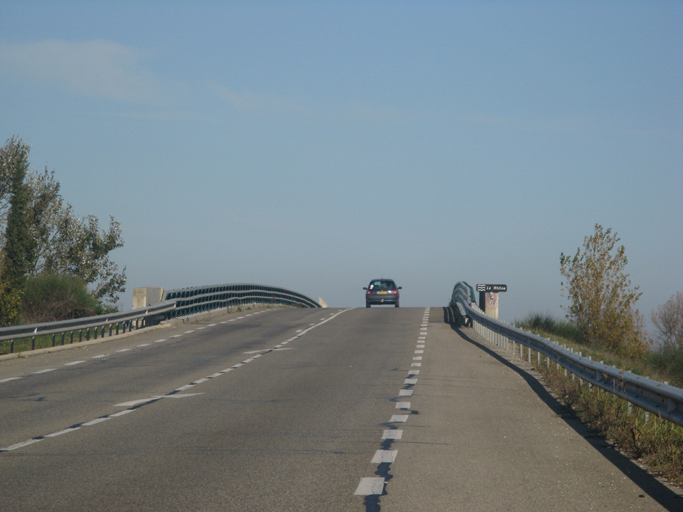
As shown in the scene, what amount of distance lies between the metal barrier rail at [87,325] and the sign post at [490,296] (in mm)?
11432

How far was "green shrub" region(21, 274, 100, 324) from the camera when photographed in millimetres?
30409

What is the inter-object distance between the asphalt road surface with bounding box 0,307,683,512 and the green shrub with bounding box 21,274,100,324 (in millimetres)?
12286

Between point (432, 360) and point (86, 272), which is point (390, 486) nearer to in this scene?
point (432, 360)

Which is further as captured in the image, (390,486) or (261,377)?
(261,377)

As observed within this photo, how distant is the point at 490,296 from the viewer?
104ft

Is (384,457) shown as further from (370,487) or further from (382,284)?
(382,284)

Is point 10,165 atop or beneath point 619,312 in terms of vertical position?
atop

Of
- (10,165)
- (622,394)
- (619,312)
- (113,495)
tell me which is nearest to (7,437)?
(113,495)

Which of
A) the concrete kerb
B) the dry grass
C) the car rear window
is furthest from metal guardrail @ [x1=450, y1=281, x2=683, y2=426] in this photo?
the car rear window

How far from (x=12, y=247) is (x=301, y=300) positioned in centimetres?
3638

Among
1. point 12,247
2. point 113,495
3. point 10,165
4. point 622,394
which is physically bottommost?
point 113,495

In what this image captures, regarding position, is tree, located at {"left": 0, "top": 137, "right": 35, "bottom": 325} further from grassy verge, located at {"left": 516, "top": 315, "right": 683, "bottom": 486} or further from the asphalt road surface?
grassy verge, located at {"left": 516, "top": 315, "right": 683, "bottom": 486}

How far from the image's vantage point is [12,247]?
33.9 meters

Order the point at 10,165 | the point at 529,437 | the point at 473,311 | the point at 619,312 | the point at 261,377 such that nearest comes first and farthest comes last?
the point at 529,437, the point at 261,377, the point at 473,311, the point at 619,312, the point at 10,165
